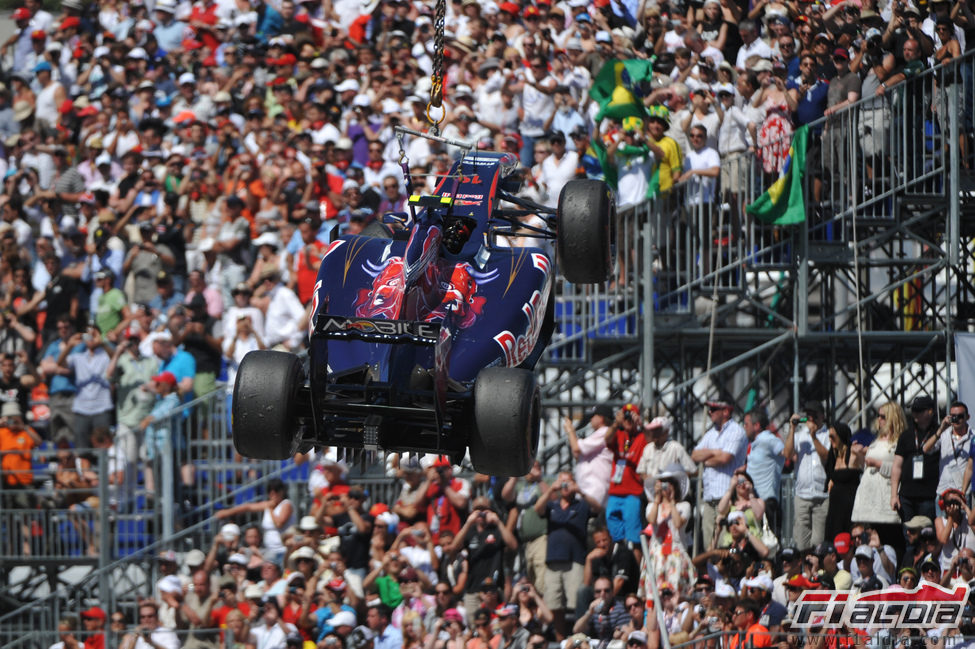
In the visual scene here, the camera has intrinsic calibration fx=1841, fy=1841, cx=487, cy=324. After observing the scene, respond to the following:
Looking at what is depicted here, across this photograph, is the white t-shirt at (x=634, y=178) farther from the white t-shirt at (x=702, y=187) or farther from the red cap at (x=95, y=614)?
the red cap at (x=95, y=614)

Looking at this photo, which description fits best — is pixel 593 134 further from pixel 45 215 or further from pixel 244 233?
pixel 45 215

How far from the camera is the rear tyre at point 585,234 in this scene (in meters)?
12.5

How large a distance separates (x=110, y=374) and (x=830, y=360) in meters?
7.24

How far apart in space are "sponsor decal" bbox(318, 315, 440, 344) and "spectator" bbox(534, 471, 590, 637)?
200 inches

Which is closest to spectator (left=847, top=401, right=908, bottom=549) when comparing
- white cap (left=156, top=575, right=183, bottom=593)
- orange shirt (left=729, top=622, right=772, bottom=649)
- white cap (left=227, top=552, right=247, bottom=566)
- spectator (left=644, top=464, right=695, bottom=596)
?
spectator (left=644, top=464, right=695, bottom=596)

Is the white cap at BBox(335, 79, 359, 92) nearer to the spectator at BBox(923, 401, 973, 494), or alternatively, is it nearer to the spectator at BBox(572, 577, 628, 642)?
the spectator at BBox(572, 577, 628, 642)

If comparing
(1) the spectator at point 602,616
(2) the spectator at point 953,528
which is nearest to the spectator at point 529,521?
(1) the spectator at point 602,616

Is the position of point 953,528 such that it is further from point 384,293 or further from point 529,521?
point 384,293

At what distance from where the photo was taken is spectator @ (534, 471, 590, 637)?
51.6 ft

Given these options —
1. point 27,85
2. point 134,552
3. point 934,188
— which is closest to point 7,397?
point 134,552

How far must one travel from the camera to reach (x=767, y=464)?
52.1 feet

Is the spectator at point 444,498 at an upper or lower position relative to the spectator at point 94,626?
upper

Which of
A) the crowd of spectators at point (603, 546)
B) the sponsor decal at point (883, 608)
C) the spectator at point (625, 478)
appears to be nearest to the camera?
the sponsor decal at point (883, 608)

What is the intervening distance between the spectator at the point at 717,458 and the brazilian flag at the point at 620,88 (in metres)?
3.61
